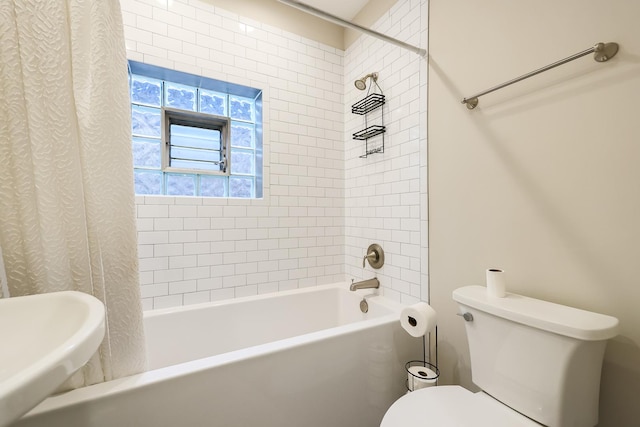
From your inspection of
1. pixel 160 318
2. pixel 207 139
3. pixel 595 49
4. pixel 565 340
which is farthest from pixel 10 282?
pixel 595 49

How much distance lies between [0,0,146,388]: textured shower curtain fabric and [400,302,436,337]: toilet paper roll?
3.97ft

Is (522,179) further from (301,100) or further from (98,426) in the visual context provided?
(98,426)

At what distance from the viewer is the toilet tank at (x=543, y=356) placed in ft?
2.94

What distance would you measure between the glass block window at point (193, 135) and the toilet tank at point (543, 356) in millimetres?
1724

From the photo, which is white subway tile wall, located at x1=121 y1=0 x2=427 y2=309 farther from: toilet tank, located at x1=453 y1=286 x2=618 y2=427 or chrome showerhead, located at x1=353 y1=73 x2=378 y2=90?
toilet tank, located at x1=453 y1=286 x2=618 y2=427

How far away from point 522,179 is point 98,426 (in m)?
1.86

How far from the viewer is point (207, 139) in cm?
221

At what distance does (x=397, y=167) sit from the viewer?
75.9 inches

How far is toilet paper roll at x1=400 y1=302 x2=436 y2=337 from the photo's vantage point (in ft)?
4.59

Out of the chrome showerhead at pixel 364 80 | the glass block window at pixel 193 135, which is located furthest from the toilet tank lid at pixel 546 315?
the glass block window at pixel 193 135

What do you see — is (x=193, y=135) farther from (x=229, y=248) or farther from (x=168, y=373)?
(x=168, y=373)

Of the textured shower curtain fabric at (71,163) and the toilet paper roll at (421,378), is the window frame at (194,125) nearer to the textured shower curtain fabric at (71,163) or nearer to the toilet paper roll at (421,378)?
the textured shower curtain fabric at (71,163)

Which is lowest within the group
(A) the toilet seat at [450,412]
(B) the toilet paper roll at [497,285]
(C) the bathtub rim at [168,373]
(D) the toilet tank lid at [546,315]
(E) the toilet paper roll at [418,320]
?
(A) the toilet seat at [450,412]

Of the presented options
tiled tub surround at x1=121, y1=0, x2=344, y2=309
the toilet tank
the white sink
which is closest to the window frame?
tiled tub surround at x1=121, y1=0, x2=344, y2=309
